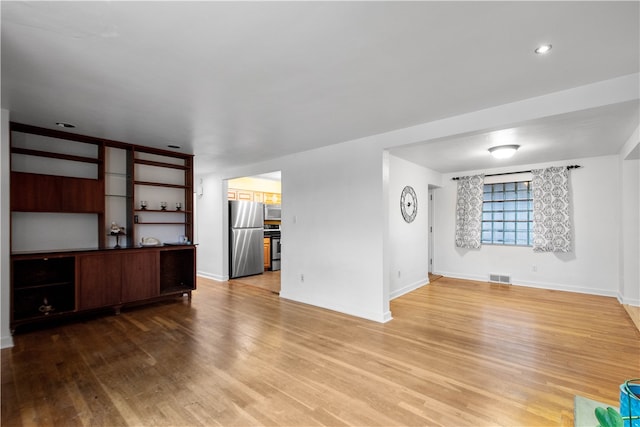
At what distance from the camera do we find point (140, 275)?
4.30 m

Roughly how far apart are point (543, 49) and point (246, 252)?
606 cm

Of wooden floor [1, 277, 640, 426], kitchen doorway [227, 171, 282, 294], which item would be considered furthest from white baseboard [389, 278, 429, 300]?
kitchen doorway [227, 171, 282, 294]

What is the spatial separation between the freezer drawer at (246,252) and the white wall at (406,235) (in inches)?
132

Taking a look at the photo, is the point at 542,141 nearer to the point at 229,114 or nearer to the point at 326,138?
the point at 326,138

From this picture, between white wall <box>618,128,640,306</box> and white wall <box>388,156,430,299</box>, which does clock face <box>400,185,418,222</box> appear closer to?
white wall <box>388,156,430,299</box>

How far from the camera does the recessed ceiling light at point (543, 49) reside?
1.91 meters

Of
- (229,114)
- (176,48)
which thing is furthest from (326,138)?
(176,48)

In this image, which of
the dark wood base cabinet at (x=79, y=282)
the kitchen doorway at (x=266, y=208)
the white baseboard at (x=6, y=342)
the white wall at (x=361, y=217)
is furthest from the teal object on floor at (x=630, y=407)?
the kitchen doorway at (x=266, y=208)

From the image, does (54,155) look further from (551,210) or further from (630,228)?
(630,228)

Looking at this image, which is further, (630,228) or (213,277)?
(213,277)

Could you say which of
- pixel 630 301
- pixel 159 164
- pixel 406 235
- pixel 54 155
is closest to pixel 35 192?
pixel 54 155

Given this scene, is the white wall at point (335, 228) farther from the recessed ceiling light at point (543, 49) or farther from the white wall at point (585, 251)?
the white wall at point (585, 251)

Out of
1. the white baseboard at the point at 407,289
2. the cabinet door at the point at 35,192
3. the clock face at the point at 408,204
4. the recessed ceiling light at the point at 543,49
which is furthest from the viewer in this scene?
A: the clock face at the point at 408,204

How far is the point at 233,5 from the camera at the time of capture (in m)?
1.56
